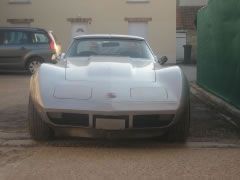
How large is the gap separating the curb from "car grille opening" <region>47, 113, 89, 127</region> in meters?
2.77

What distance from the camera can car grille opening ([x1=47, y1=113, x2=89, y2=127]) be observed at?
6.45 meters

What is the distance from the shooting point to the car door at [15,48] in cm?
2067

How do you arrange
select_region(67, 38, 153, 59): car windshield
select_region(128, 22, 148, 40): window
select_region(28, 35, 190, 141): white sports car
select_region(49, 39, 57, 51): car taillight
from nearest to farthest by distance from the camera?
select_region(28, 35, 190, 141): white sports car
select_region(67, 38, 153, 59): car windshield
select_region(49, 39, 57, 51): car taillight
select_region(128, 22, 148, 40): window

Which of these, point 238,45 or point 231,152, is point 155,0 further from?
point 231,152

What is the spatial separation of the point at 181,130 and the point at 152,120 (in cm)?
49

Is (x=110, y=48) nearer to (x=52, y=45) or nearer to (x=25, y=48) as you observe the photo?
(x=52, y=45)

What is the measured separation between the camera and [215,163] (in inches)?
235

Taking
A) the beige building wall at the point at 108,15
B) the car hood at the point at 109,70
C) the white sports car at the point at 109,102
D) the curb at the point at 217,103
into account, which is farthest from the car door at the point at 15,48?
the white sports car at the point at 109,102

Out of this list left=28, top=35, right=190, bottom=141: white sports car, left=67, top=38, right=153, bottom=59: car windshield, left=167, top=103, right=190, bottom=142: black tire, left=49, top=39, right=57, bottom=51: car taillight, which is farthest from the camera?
left=49, top=39, right=57, bottom=51: car taillight

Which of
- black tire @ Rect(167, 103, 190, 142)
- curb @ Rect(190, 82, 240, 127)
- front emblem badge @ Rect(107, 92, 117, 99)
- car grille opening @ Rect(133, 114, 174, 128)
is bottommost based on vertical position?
curb @ Rect(190, 82, 240, 127)

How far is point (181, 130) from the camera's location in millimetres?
6820

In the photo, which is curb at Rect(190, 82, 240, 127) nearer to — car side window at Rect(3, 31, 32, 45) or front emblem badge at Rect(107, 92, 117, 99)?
front emblem badge at Rect(107, 92, 117, 99)

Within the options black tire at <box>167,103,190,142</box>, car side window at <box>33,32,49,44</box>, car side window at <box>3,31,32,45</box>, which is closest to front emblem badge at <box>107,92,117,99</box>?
black tire at <box>167,103,190,142</box>

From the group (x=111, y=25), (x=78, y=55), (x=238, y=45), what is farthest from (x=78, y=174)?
(x=111, y=25)
